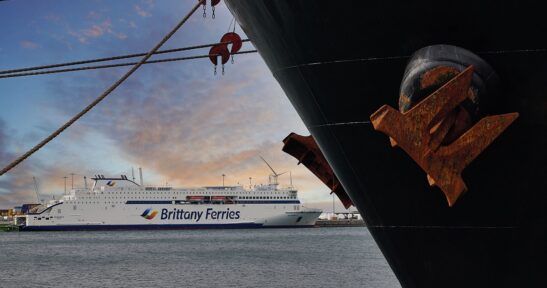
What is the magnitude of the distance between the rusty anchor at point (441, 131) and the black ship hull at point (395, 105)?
380 mm

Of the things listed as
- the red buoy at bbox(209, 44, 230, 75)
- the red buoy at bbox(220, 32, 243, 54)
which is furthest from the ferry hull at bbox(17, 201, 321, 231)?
the red buoy at bbox(220, 32, 243, 54)

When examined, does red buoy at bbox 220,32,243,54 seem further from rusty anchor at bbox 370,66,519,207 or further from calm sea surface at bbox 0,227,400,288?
calm sea surface at bbox 0,227,400,288

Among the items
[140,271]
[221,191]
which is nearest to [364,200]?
[140,271]

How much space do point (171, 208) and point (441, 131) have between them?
114 metres

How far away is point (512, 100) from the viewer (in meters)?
5.91

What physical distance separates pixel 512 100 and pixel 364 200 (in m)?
2.00

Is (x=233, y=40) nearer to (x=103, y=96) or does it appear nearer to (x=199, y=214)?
(x=103, y=96)

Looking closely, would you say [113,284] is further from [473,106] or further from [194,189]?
[194,189]

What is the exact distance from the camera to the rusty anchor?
17.6 feet

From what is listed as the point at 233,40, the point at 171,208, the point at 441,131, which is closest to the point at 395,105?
the point at 441,131

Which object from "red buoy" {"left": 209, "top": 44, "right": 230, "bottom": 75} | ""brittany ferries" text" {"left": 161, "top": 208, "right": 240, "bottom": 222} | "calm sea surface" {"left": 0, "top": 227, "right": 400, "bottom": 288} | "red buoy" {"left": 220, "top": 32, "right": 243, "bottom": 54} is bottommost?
"calm sea surface" {"left": 0, "top": 227, "right": 400, "bottom": 288}

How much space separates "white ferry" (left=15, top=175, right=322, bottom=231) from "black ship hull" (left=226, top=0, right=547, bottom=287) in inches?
4352

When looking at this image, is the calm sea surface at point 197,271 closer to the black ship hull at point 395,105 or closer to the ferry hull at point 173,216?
the black ship hull at point 395,105

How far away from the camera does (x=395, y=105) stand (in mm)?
6270
